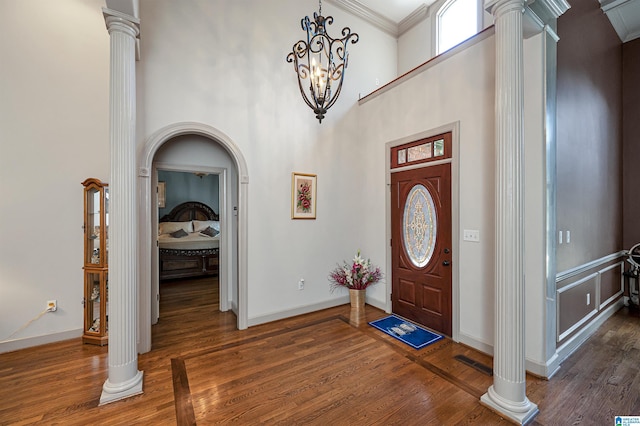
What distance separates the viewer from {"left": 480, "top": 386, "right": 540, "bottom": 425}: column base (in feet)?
6.59

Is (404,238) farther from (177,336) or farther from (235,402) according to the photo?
(177,336)

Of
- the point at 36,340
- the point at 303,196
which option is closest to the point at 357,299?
the point at 303,196

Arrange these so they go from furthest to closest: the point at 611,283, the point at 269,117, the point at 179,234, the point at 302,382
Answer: the point at 179,234, the point at 611,283, the point at 269,117, the point at 302,382

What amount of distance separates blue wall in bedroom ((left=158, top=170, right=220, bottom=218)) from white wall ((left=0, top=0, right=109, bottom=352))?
177 inches

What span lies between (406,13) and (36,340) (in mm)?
7109

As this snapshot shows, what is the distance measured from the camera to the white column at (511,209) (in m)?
2.10

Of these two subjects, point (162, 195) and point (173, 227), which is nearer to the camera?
point (173, 227)

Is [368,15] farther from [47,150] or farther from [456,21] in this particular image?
[47,150]

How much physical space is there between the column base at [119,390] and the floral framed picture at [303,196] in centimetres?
245

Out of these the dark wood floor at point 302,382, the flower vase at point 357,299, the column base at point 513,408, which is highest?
the flower vase at point 357,299

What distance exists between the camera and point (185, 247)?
6.18 meters

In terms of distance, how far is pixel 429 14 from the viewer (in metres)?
4.95

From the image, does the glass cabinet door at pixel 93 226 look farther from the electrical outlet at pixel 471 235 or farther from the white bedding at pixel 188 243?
the electrical outlet at pixel 471 235

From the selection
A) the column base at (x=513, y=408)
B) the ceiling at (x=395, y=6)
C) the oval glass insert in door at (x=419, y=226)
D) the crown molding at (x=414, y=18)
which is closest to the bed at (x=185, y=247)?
the oval glass insert in door at (x=419, y=226)
